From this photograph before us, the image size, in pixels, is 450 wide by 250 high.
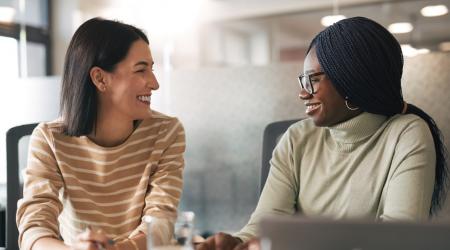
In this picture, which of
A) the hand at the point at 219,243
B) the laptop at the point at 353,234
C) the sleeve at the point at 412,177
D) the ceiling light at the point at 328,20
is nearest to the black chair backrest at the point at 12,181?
the hand at the point at 219,243

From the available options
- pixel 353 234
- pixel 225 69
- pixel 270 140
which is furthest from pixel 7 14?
pixel 353 234

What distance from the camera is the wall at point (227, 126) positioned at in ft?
7.21

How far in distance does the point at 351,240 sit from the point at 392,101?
733 mm

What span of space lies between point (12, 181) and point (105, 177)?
0.32 metres

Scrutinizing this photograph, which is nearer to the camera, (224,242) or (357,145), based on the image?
(224,242)

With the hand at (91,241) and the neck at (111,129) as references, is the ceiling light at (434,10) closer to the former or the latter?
the neck at (111,129)

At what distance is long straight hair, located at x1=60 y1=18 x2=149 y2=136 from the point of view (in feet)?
4.98

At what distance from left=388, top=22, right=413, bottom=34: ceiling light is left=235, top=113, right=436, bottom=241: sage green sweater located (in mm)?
1097

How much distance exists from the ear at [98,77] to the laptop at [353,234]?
986 mm

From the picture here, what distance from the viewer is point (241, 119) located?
225 cm

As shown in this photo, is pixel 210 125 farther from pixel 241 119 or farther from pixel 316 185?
pixel 316 185

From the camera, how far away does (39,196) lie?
4.49 feet

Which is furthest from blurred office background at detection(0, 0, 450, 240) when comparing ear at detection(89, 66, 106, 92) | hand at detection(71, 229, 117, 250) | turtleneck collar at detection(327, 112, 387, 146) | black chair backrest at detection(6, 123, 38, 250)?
hand at detection(71, 229, 117, 250)

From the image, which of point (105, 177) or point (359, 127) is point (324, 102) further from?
point (105, 177)
